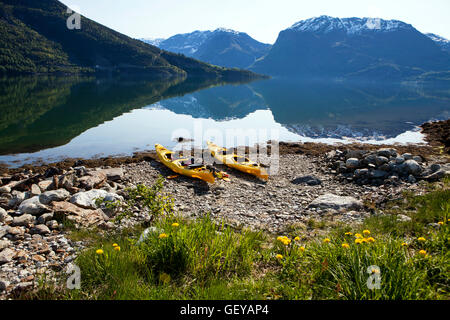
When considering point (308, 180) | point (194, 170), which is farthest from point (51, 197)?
point (308, 180)

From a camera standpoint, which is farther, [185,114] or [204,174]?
→ [185,114]

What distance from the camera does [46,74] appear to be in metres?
142

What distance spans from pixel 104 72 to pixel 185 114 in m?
153

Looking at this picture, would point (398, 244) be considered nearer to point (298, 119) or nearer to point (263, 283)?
point (263, 283)

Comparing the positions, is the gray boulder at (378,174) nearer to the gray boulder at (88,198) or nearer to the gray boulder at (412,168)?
the gray boulder at (412,168)

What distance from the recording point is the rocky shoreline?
21.6 ft

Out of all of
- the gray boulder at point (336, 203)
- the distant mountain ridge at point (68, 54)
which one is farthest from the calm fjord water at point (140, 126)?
the distant mountain ridge at point (68, 54)

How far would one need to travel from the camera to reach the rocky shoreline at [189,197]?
6.58 metres

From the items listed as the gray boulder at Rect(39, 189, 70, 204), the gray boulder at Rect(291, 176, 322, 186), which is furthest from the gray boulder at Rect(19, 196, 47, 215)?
the gray boulder at Rect(291, 176, 322, 186)

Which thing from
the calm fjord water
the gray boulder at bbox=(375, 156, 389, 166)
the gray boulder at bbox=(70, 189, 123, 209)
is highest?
the calm fjord water

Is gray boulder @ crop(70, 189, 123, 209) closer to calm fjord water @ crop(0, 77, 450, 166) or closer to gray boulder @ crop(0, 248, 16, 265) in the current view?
gray boulder @ crop(0, 248, 16, 265)

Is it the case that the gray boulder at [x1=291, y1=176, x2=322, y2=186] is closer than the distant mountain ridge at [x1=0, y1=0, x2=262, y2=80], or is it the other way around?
the gray boulder at [x1=291, y1=176, x2=322, y2=186]

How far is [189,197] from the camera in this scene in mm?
12984
